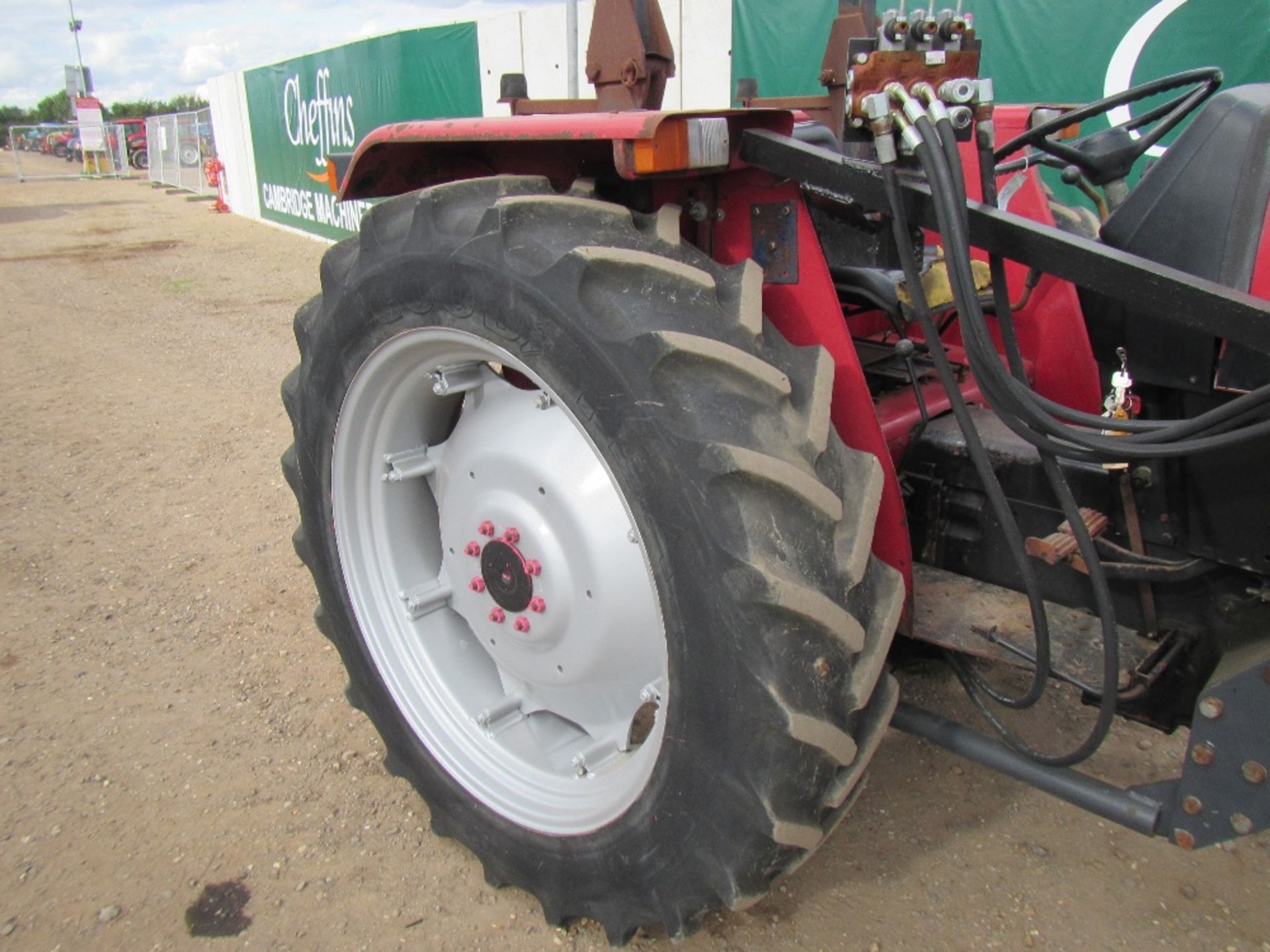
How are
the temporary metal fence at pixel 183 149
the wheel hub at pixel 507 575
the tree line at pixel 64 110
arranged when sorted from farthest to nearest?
the tree line at pixel 64 110 → the temporary metal fence at pixel 183 149 → the wheel hub at pixel 507 575

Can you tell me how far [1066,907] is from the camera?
203cm

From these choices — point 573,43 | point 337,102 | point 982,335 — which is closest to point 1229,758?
point 982,335

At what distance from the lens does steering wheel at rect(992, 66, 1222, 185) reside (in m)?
1.76

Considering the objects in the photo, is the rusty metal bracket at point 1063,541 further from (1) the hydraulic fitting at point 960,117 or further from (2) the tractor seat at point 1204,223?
(1) the hydraulic fitting at point 960,117

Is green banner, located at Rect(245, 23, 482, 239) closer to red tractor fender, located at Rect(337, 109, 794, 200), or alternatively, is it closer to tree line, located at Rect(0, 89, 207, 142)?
red tractor fender, located at Rect(337, 109, 794, 200)

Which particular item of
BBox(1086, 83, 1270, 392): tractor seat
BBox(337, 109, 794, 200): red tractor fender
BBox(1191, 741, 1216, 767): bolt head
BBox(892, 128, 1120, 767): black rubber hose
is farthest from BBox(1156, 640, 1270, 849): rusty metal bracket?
BBox(337, 109, 794, 200): red tractor fender

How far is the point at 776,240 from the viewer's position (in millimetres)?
1650

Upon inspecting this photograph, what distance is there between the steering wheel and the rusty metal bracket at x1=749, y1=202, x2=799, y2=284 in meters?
0.42

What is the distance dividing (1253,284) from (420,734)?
1.88 meters

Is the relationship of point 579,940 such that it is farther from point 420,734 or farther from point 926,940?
point 926,940

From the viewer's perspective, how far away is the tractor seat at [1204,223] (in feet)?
4.73

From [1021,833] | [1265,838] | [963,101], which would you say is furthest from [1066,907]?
[963,101]

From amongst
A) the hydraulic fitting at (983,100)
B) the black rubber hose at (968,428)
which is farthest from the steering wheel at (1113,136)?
the black rubber hose at (968,428)

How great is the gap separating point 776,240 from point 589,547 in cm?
64
